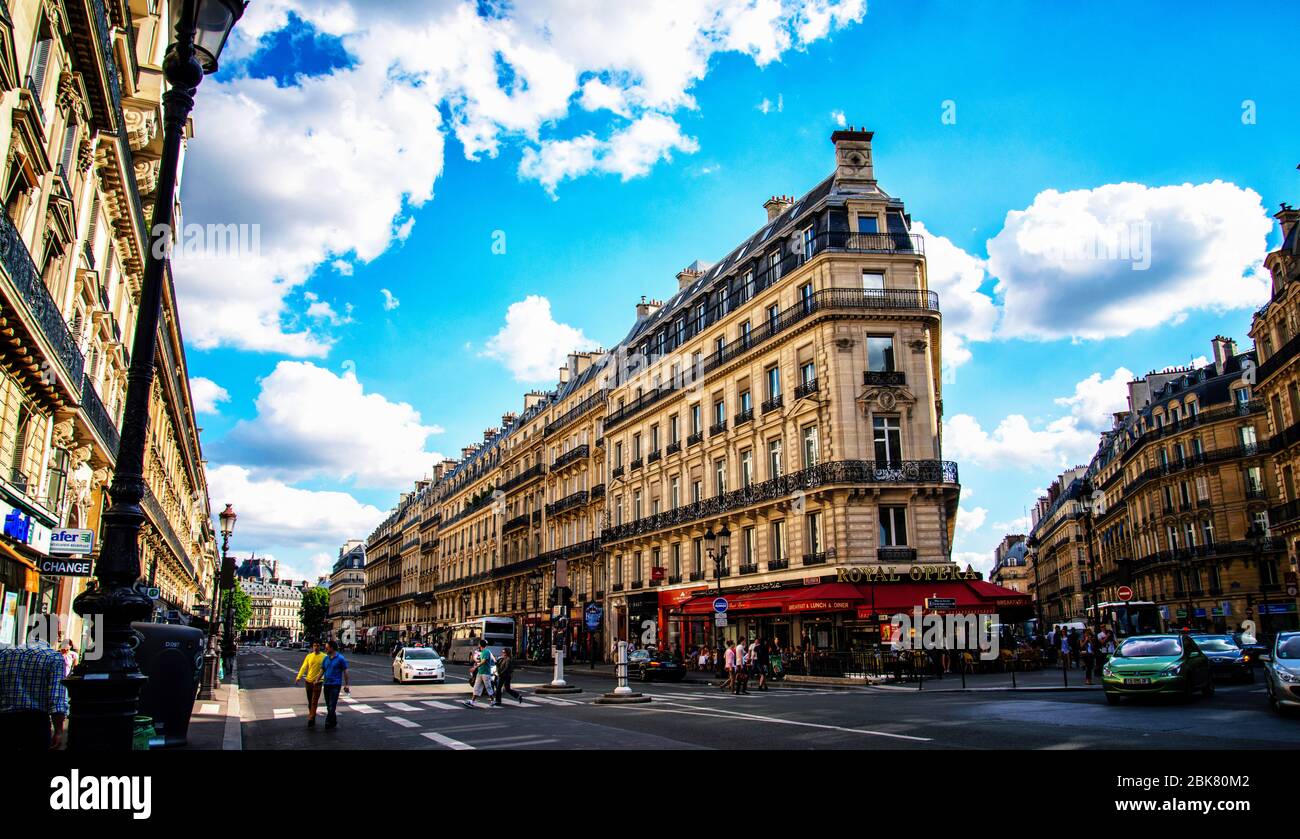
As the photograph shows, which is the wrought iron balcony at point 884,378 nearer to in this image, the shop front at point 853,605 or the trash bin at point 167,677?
the shop front at point 853,605

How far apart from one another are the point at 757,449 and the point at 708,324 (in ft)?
27.0

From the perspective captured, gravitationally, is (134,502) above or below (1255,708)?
above

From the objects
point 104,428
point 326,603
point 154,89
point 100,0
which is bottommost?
point 326,603

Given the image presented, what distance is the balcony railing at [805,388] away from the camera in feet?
105

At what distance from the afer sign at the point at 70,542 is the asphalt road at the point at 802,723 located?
4.77 metres

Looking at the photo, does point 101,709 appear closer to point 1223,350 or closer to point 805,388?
point 805,388

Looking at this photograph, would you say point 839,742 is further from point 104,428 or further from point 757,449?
point 757,449

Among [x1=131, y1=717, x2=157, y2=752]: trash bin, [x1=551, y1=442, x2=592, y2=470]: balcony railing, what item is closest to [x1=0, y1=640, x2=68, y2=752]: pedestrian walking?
[x1=131, y1=717, x2=157, y2=752]: trash bin

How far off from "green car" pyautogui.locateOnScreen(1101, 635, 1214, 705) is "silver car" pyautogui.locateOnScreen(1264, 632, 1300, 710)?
6.51 ft

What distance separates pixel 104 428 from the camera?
72.1 feet

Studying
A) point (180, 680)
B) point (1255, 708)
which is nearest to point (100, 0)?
point (180, 680)

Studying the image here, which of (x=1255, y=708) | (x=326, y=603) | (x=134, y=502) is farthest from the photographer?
(x=326, y=603)

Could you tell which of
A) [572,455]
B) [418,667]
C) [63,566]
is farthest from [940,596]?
[572,455]

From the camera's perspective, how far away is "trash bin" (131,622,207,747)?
10195mm
